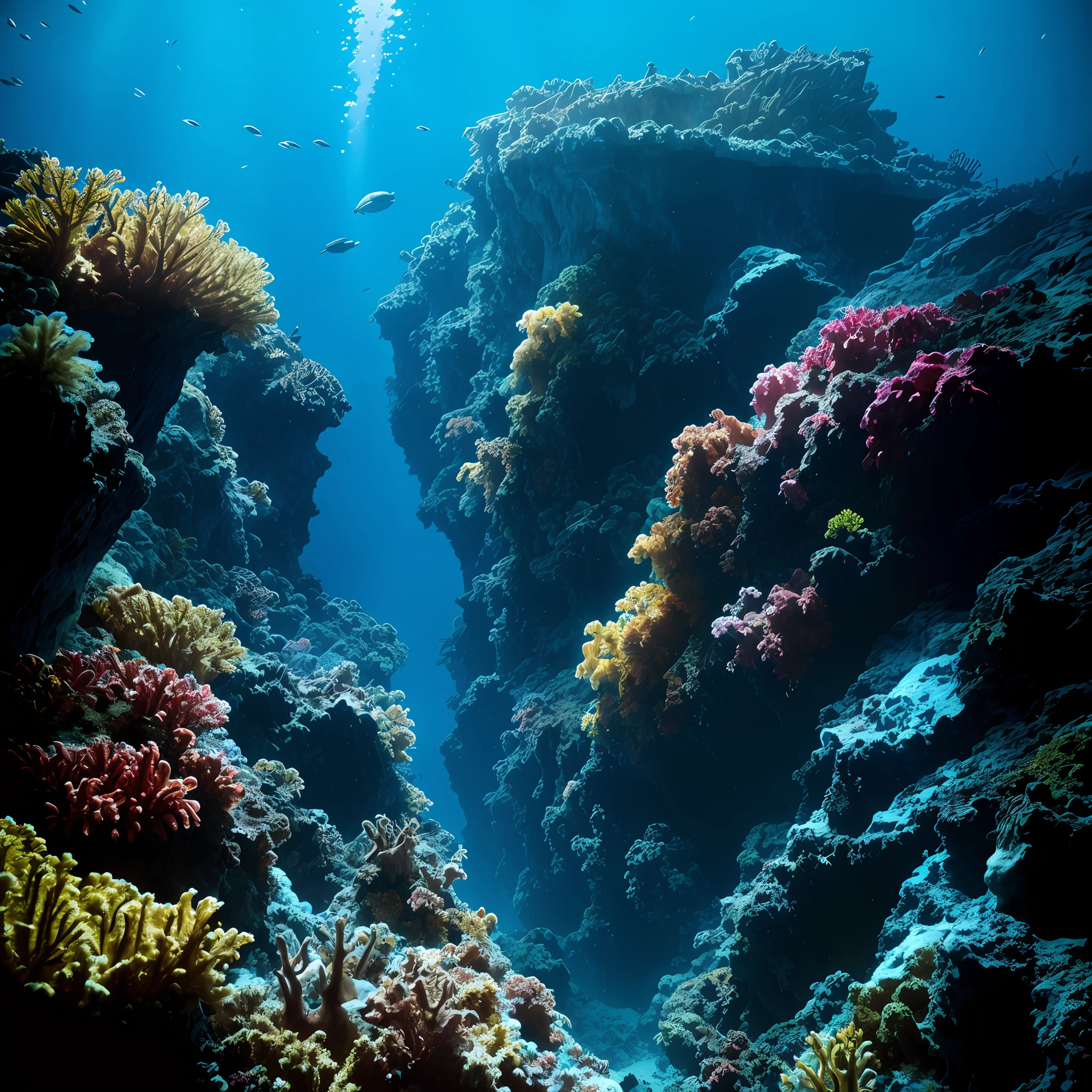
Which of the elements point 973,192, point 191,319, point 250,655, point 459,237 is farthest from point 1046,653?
point 459,237

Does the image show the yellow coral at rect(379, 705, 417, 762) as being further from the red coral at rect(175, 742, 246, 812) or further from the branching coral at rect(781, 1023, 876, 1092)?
the branching coral at rect(781, 1023, 876, 1092)

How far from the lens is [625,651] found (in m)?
10.1

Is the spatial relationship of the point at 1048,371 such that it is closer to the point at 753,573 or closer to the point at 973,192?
the point at 753,573

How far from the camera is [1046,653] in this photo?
165 inches

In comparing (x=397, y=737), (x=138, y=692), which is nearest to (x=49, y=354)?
(x=138, y=692)

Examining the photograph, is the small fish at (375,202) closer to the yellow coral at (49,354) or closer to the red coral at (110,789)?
the yellow coral at (49,354)

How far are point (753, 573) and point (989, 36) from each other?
380ft

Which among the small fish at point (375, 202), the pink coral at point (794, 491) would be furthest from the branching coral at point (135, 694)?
the small fish at point (375, 202)

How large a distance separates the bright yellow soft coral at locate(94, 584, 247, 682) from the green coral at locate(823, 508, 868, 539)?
7368 mm

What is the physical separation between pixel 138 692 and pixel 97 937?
2206mm

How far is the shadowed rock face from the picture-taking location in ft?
13.1

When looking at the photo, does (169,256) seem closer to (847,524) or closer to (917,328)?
(847,524)

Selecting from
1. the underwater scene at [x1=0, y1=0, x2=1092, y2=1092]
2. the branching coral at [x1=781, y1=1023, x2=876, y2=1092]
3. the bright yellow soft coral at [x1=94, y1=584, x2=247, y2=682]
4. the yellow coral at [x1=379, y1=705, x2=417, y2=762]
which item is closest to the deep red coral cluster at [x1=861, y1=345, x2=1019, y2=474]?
the underwater scene at [x1=0, y1=0, x2=1092, y2=1092]

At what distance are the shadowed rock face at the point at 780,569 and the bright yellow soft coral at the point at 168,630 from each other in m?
6.66
